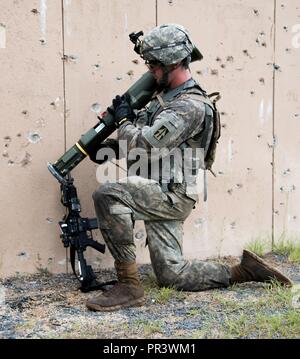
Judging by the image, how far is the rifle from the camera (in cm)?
339

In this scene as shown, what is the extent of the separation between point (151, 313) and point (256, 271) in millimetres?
725

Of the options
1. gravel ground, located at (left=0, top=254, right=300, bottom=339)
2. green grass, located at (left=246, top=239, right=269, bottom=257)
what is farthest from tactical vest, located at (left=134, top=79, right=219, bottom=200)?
green grass, located at (left=246, top=239, right=269, bottom=257)

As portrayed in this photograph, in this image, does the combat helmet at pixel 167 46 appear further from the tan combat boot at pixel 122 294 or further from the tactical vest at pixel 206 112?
the tan combat boot at pixel 122 294

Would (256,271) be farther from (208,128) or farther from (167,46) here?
(167,46)

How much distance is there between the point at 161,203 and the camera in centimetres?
330

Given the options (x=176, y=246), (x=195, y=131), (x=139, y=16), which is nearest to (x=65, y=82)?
(x=139, y=16)

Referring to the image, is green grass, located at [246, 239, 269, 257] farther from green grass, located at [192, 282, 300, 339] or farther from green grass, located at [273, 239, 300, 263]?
green grass, located at [192, 282, 300, 339]

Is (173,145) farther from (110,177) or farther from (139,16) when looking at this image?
(139,16)

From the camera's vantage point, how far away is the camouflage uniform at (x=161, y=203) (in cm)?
318

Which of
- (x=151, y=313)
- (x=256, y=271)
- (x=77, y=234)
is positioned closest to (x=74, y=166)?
(x=77, y=234)

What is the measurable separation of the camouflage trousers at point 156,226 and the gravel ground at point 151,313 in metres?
0.09

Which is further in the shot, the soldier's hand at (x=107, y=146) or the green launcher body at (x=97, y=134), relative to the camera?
the soldier's hand at (x=107, y=146)

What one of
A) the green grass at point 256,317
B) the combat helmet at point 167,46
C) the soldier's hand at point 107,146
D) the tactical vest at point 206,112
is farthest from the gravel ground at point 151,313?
the combat helmet at point 167,46

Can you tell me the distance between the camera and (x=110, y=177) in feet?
12.4
